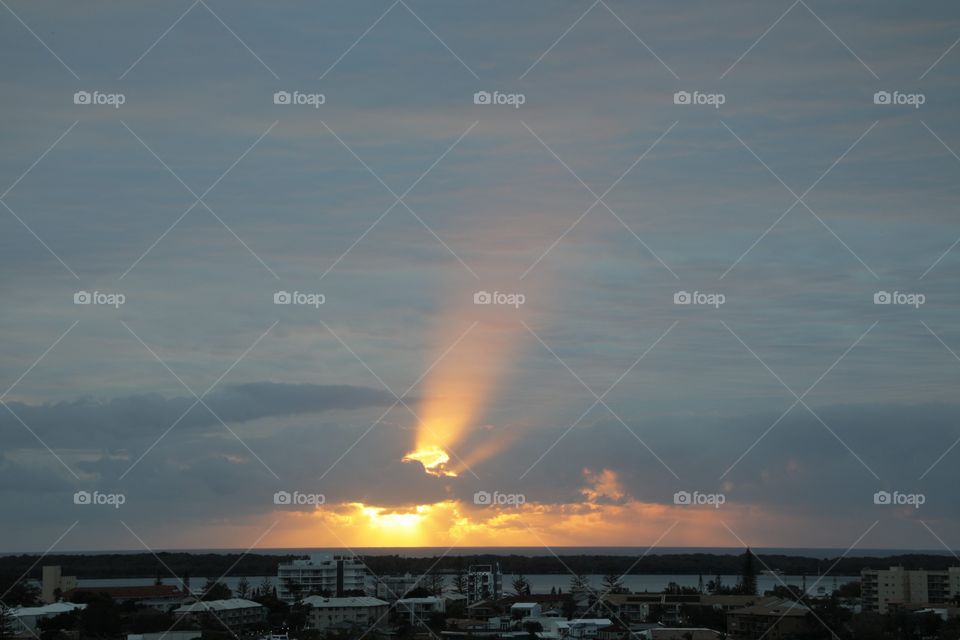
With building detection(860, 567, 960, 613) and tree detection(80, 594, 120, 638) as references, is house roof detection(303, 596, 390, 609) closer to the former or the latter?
tree detection(80, 594, 120, 638)

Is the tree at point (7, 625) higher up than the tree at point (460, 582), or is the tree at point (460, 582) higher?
the tree at point (460, 582)

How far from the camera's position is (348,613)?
31578 mm

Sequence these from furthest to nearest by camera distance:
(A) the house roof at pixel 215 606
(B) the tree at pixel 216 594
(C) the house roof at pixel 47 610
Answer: (B) the tree at pixel 216 594 < (A) the house roof at pixel 215 606 < (C) the house roof at pixel 47 610

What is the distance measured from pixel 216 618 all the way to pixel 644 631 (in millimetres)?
10071

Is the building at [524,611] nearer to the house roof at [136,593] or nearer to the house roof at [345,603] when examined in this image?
the house roof at [345,603]

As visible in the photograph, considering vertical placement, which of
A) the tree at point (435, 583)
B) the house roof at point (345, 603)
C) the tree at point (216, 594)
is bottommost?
the house roof at point (345, 603)

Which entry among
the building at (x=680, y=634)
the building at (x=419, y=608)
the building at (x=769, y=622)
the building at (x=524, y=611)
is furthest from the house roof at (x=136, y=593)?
the building at (x=769, y=622)

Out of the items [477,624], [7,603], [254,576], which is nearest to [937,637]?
[477,624]

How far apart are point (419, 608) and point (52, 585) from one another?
14498mm

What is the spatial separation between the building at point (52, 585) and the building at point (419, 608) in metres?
11.1

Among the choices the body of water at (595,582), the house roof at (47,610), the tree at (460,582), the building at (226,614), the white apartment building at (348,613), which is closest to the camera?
the building at (226,614)

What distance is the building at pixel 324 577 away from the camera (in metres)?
42.8

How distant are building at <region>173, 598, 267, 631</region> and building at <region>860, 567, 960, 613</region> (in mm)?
18339

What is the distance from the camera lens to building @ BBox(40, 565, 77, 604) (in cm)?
3859
